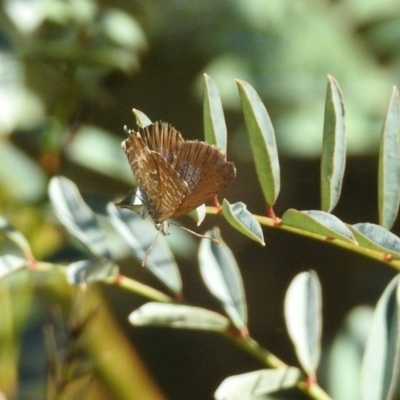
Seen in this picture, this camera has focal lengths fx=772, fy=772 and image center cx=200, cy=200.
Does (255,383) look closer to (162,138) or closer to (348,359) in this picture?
(162,138)

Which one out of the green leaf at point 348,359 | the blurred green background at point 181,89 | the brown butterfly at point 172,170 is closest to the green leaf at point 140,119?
the brown butterfly at point 172,170

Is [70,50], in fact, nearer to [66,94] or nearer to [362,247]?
[66,94]

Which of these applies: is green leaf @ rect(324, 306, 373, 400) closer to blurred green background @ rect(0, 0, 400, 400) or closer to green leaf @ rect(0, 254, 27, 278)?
blurred green background @ rect(0, 0, 400, 400)

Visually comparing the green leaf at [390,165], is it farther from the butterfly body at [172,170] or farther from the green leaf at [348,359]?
the green leaf at [348,359]

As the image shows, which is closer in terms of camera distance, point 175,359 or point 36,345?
point 36,345

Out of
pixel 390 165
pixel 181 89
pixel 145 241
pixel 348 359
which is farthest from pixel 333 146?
pixel 181 89

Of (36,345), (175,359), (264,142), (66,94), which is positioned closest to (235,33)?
(66,94)
